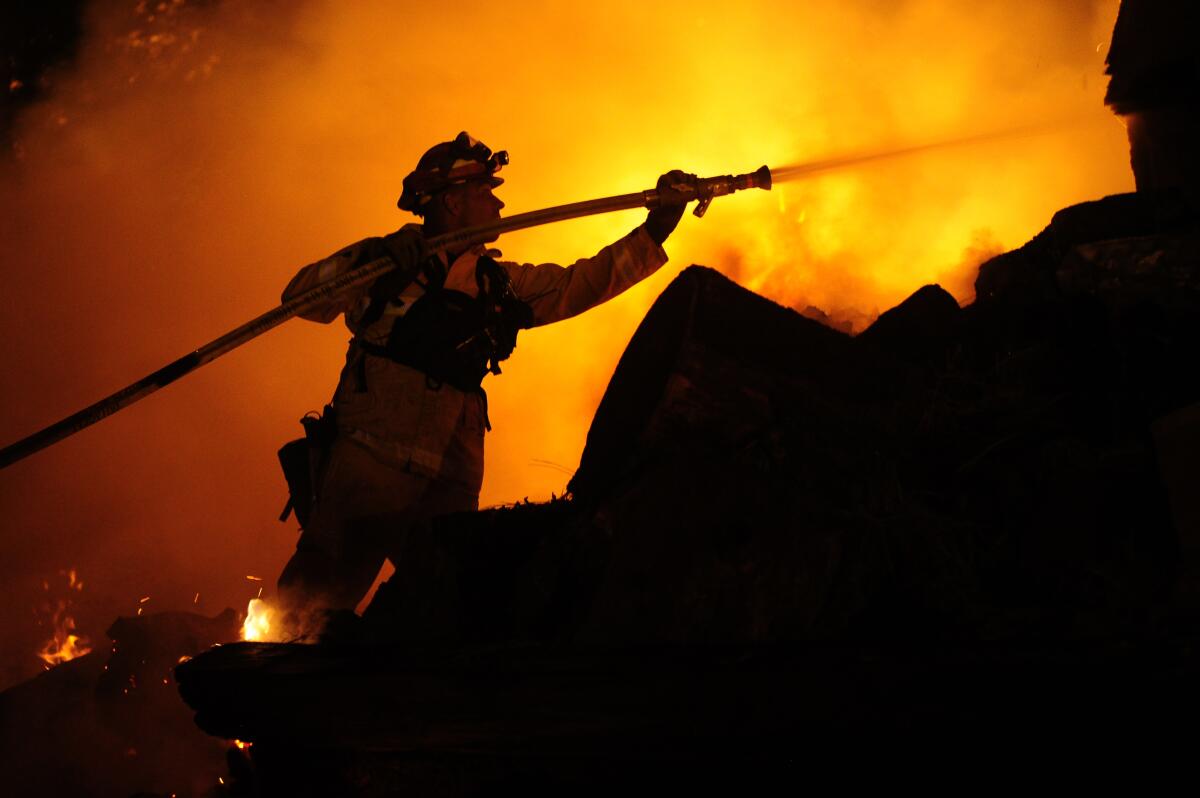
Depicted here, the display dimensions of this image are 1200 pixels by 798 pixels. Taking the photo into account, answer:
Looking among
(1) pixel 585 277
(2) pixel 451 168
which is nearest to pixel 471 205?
(2) pixel 451 168

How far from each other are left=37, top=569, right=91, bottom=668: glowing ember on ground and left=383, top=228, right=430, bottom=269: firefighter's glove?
2034 cm

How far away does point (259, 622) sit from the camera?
15.1 feet

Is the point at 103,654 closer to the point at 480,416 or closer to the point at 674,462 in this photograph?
the point at 480,416

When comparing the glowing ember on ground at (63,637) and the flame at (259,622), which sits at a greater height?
the glowing ember on ground at (63,637)

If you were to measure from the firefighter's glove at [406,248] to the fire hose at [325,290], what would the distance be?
0.09 m

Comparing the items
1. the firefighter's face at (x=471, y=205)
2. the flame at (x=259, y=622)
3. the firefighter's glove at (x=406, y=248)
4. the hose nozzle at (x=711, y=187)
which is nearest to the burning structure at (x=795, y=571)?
the flame at (x=259, y=622)

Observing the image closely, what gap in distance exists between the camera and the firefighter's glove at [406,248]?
16.3 ft

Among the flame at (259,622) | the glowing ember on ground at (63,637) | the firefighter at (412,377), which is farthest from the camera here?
the glowing ember on ground at (63,637)

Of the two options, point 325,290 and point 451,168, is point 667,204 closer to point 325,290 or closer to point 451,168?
point 451,168

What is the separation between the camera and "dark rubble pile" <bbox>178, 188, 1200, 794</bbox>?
2527 millimetres

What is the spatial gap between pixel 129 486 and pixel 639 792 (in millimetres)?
23315

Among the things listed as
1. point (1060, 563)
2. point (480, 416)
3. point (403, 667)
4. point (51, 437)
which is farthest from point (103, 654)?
point (1060, 563)

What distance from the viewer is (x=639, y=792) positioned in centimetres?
302

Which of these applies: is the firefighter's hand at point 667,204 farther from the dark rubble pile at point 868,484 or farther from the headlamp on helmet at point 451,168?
the headlamp on helmet at point 451,168
